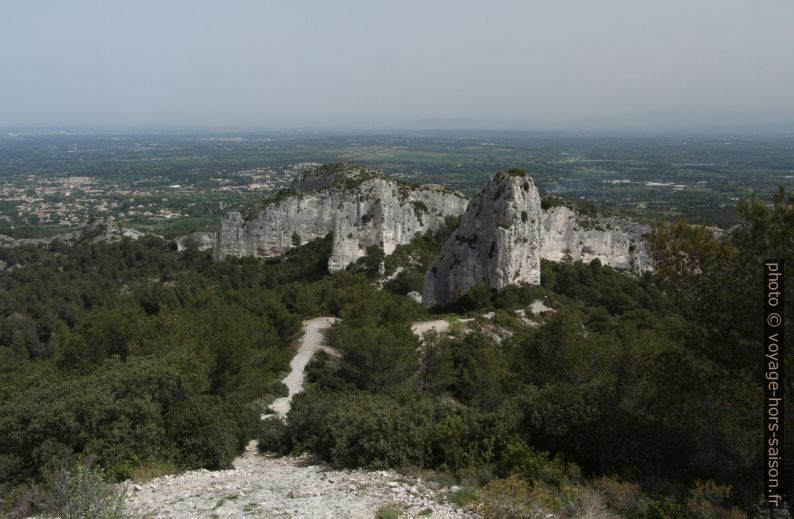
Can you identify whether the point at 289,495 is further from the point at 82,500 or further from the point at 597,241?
the point at 597,241

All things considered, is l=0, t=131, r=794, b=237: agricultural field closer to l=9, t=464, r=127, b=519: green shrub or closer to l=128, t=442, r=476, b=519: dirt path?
l=128, t=442, r=476, b=519: dirt path

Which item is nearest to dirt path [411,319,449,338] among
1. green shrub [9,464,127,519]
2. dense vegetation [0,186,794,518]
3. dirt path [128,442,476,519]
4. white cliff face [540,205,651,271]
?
dense vegetation [0,186,794,518]

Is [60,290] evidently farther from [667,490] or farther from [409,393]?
[667,490]

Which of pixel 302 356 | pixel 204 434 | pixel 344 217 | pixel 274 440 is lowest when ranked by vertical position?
pixel 302 356

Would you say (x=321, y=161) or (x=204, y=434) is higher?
(x=321, y=161)

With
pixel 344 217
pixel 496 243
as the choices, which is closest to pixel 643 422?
pixel 496 243

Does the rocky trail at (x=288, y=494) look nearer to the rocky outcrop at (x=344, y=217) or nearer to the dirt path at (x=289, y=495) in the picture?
the dirt path at (x=289, y=495)

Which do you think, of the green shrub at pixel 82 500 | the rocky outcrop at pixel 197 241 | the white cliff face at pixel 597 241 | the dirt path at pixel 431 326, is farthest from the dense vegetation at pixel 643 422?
the rocky outcrop at pixel 197 241
